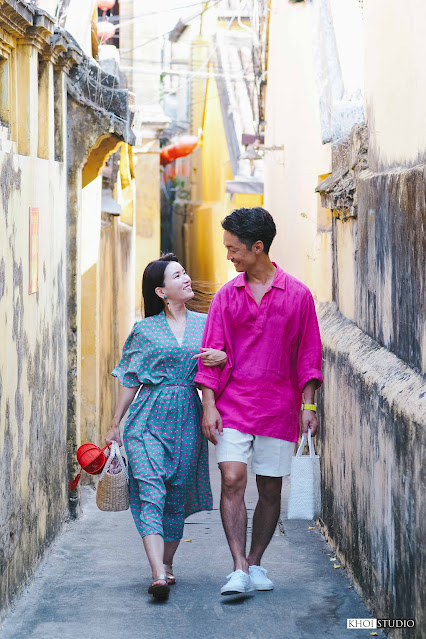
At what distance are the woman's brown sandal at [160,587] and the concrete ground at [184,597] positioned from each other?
3.0 inches

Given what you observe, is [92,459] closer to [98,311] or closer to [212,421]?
[212,421]

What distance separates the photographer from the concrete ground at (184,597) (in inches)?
184

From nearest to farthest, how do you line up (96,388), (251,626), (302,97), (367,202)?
(251,626), (367,202), (96,388), (302,97)

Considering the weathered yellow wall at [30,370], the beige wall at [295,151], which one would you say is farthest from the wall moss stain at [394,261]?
the beige wall at [295,151]

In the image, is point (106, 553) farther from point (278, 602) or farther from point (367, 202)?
point (367, 202)

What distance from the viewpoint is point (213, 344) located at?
5043 mm

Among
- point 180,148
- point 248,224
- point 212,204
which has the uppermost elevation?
point 180,148

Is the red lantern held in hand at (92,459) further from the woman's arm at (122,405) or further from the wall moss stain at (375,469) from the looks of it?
the wall moss stain at (375,469)

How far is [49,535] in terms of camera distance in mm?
6035

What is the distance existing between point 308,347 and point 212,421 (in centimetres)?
63

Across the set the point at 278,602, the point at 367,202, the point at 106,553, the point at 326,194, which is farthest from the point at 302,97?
the point at 278,602

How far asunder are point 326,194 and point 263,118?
8.24m

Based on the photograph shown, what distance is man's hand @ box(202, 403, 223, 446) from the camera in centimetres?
503

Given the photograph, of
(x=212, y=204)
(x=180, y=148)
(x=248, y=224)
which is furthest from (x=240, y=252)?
(x=180, y=148)
